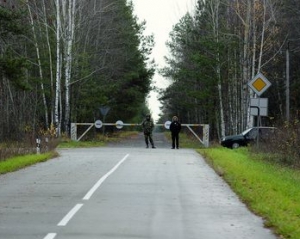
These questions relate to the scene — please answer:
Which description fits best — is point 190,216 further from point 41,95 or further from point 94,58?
point 94,58

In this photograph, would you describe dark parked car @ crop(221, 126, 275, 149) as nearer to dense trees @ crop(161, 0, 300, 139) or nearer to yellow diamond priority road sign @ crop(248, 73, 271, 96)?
dense trees @ crop(161, 0, 300, 139)

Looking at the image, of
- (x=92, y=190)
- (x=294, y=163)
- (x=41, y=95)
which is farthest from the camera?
(x=41, y=95)

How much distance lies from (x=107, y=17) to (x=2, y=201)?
128 ft

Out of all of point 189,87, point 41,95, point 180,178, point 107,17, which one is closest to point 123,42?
point 107,17

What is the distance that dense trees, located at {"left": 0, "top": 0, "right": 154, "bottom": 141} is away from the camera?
3803 centimetres

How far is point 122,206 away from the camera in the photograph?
11375 millimetres

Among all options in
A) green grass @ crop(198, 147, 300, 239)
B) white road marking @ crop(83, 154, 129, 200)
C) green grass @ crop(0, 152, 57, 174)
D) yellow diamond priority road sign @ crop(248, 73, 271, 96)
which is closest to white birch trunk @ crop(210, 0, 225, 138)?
yellow diamond priority road sign @ crop(248, 73, 271, 96)

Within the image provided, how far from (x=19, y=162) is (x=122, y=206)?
1075 centimetres

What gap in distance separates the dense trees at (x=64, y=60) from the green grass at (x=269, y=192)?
1650 cm

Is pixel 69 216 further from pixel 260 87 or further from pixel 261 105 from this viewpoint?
pixel 261 105

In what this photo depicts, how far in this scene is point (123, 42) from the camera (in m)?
53.0

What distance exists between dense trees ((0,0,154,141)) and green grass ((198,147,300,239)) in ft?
54.1

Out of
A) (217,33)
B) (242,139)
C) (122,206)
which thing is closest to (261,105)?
(242,139)

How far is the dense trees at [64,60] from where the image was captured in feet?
125
